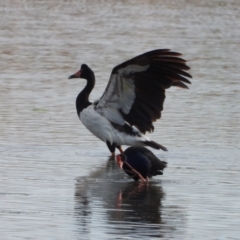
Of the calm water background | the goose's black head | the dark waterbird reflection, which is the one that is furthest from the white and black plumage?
the dark waterbird reflection

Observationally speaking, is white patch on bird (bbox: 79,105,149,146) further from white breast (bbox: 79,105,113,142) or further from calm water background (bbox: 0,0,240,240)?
calm water background (bbox: 0,0,240,240)

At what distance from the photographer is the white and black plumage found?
12242 millimetres

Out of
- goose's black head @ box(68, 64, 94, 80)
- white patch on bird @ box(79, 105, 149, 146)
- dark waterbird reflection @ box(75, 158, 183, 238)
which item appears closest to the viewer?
dark waterbird reflection @ box(75, 158, 183, 238)

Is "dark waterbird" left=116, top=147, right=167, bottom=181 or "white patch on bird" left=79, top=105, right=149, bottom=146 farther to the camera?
"white patch on bird" left=79, top=105, right=149, bottom=146

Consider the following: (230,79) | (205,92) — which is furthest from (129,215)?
(230,79)

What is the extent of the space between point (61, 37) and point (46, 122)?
12.1 metres

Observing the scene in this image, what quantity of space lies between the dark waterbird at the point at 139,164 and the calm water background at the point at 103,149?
0.39ft

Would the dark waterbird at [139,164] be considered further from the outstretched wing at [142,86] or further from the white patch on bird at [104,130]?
the white patch on bird at [104,130]

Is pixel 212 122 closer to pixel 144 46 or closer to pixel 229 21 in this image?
pixel 144 46

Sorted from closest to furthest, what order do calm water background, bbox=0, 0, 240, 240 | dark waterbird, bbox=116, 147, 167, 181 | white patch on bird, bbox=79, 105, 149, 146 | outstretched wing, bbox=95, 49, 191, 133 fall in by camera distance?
calm water background, bbox=0, 0, 240, 240 < dark waterbird, bbox=116, 147, 167, 181 < outstretched wing, bbox=95, 49, 191, 133 < white patch on bird, bbox=79, 105, 149, 146

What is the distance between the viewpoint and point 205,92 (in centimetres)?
1775

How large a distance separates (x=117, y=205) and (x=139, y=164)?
1.37 meters

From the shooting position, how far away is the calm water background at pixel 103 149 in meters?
8.98

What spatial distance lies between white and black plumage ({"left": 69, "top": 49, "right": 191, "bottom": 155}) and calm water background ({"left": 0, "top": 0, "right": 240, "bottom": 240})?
0.35 meters
